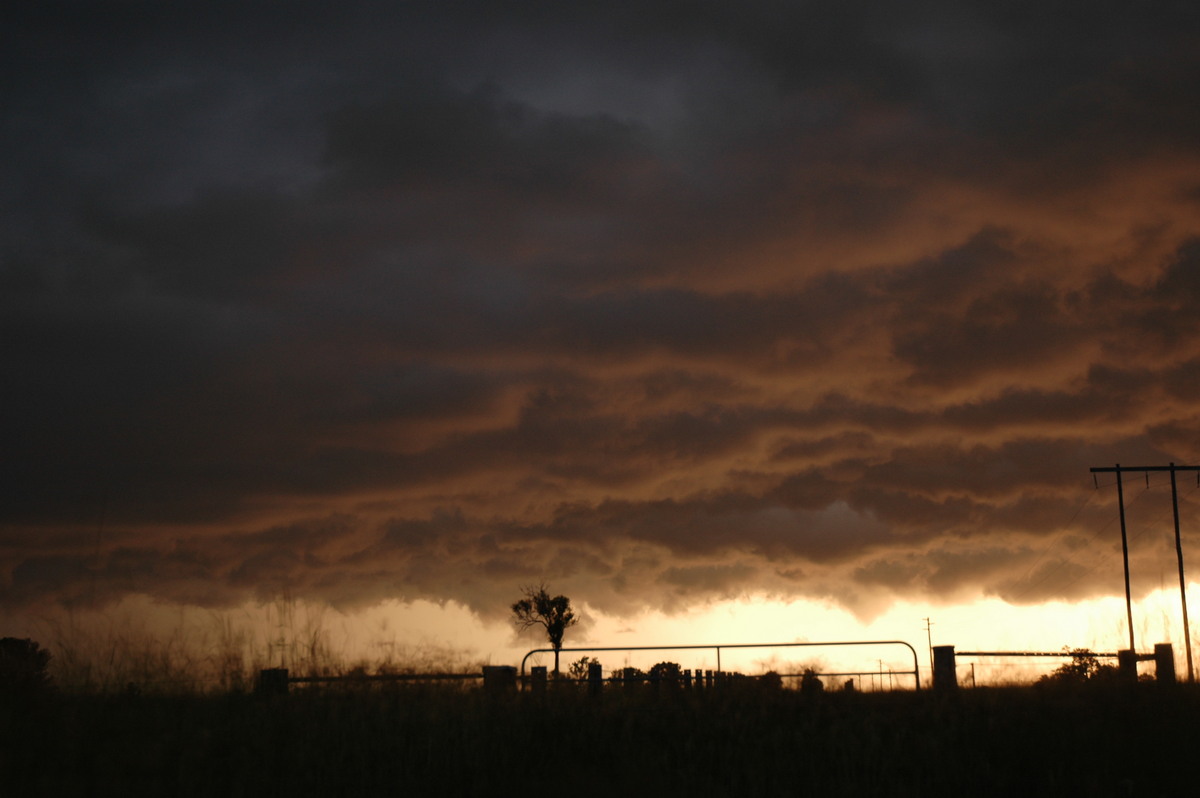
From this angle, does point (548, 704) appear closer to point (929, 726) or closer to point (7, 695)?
point (929, 726)

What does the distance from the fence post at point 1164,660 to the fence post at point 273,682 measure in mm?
20512

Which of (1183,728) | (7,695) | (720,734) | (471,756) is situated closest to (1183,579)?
(1183,728)

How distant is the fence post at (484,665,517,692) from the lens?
2048 cm

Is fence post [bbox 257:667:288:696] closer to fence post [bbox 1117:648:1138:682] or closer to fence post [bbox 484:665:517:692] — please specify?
fence post [bbox 484:665:517:692]

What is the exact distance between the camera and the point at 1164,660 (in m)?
25.1

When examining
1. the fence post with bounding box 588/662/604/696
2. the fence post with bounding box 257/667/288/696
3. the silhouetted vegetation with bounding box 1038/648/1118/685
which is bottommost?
the silhouetted vegetation with bounding box 1038/648/1118/685

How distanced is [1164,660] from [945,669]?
5.36m

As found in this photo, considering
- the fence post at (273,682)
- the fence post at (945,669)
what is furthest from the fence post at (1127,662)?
the fence post at (273,682)

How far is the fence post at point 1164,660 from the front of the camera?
981 inches

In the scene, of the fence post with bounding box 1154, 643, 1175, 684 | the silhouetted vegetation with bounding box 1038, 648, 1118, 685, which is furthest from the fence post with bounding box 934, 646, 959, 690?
A: the fence post with bounding box 1154, 643, 1175, 684

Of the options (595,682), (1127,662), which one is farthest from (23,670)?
(1127,662)

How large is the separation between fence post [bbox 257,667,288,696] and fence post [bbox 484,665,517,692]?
3.94 m

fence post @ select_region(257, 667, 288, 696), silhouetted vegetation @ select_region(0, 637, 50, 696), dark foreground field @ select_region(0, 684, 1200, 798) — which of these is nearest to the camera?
dark foreground field @ select_region(0, 684, 1200, 798)

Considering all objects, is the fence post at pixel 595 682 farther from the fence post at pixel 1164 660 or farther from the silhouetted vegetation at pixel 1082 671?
the fence post at pixel 1164 660
